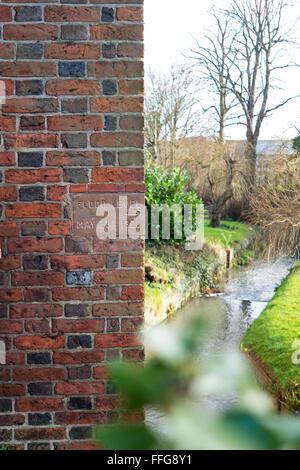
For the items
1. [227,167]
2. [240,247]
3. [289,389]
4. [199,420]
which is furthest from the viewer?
[227,167]

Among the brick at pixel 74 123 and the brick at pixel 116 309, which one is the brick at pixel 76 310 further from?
the brick at pixel 74 123

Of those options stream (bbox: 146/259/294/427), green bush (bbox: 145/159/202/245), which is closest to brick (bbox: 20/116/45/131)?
stream (bbox: 146/259/294/427)

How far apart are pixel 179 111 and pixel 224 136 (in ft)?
7.87

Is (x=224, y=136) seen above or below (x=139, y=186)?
above

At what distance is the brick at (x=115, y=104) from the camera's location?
266cm

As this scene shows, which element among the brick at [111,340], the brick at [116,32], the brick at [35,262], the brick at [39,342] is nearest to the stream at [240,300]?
the brick at [111,340]

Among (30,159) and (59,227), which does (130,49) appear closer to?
(30,159)

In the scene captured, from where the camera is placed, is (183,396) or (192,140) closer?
(183,396)

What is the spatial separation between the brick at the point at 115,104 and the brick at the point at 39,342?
1261 mm

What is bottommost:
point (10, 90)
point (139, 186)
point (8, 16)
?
point (139, 186)

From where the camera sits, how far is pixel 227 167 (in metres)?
20.6

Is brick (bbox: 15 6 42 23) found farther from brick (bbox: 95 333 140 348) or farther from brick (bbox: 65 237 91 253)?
brick (bbox: 95 333 140 348)

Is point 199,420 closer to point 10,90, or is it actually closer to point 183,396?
point 183,396

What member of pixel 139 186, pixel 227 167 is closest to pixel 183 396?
pixel 139 186
